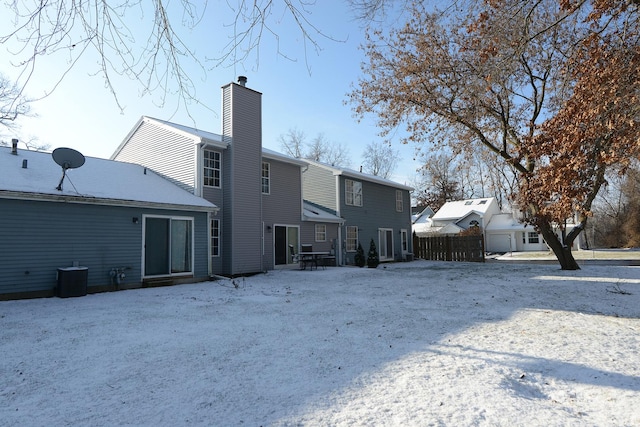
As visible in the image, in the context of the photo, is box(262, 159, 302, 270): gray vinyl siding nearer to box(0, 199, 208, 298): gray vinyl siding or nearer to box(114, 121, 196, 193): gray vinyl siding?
box(114, 121, 196, 193): gray vinyl siding

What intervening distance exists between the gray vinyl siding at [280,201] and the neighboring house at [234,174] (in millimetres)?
39

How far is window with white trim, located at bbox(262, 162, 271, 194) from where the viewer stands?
1588 centimetres

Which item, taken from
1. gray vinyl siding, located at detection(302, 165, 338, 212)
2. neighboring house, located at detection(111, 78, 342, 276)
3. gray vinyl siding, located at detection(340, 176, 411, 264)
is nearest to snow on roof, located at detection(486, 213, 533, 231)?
gray vinyl siding, located at detection(340, 176, 411, 264)

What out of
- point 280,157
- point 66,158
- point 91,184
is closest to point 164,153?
point 91,184

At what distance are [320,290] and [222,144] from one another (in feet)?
21.2

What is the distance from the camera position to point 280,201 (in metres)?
16.4

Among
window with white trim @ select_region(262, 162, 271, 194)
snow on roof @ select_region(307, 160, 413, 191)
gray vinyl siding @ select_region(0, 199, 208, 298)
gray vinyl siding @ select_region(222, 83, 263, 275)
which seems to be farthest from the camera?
snow on roof @ select_region(307, 160, 413, 191)

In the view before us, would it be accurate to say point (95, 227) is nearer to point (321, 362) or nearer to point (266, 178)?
point (266, 178)

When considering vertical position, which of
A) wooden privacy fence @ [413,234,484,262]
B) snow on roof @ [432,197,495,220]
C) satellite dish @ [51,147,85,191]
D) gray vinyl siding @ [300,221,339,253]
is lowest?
wooden privacy fence @ [413,234,484,262]

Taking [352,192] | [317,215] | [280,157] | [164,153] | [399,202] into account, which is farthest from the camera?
[399,202]

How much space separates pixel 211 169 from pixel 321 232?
6380 millimetres

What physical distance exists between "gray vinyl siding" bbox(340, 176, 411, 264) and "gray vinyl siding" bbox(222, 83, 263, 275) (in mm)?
5800

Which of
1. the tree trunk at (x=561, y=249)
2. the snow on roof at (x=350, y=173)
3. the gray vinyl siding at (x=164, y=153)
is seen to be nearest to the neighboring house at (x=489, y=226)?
the snow on roof at (x=350, y=173)

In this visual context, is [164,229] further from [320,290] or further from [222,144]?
[320,290]
